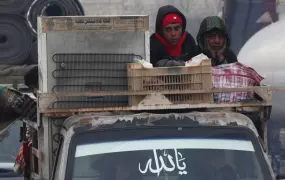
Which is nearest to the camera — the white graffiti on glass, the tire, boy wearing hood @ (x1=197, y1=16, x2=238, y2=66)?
the white graffiti on glass

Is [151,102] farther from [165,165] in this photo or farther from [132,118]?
[165,165]

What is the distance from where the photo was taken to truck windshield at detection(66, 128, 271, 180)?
5.71 meters

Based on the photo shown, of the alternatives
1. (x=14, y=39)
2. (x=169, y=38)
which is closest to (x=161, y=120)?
(x=169, y=38)

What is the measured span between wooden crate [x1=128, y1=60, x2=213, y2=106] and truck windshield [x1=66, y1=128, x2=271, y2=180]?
24.2 inches

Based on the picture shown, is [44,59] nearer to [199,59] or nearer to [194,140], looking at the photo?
[199,59]

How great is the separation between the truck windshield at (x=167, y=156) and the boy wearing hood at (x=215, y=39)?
1813 millimetres

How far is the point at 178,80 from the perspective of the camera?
6516 millimetres

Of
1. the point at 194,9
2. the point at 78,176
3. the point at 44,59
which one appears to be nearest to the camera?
the point at 78,176

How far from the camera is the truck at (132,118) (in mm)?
5754

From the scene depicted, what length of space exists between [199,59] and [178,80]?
0.20 metres

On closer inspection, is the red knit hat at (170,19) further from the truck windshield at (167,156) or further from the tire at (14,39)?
the tire at (14,39)

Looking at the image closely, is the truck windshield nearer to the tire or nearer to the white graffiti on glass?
the white graffiti on glass

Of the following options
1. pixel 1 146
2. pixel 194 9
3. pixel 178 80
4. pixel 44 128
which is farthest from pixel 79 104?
pixel 194 9

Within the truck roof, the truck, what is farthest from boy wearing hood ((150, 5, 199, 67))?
the truck roof
